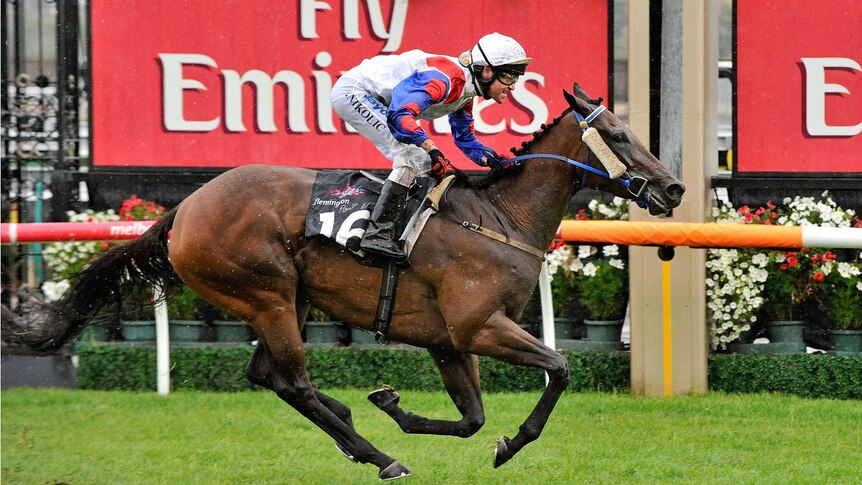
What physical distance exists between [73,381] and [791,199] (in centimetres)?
481

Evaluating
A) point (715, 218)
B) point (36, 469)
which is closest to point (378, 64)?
point (36, 469)

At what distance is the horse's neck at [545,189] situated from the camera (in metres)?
5.04

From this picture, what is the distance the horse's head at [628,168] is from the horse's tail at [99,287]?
2053 mm

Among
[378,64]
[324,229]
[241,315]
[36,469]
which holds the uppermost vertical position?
[378,64]

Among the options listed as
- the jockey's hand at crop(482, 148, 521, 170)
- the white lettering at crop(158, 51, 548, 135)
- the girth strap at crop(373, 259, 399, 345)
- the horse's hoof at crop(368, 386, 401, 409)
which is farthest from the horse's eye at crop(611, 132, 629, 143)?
the white lettering at crop(158, 51, 548, 135)

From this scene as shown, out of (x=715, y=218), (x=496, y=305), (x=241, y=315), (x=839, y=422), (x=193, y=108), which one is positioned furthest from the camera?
(x=193, y=108)

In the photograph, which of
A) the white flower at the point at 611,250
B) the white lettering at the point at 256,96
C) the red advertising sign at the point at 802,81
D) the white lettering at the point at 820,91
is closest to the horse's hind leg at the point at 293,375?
the white flower at the point at 611,250

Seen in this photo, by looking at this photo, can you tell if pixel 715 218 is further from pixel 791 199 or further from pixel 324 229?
pixel 324 229

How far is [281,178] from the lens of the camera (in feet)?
17.0

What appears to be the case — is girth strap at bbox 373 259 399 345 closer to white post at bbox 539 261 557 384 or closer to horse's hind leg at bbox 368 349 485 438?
horse's hind leg at bbox 368 349 485 438

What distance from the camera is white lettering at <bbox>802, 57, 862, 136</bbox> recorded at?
729 centimetres

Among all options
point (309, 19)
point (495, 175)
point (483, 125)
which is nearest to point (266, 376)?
point (495, 175)

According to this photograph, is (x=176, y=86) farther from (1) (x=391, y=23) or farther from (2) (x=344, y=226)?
(2) (x=344, y=226)

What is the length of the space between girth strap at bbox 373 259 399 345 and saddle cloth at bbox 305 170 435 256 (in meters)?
0.12
